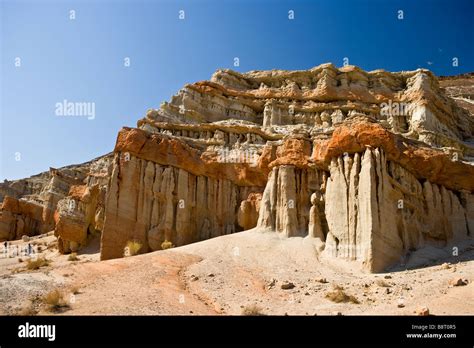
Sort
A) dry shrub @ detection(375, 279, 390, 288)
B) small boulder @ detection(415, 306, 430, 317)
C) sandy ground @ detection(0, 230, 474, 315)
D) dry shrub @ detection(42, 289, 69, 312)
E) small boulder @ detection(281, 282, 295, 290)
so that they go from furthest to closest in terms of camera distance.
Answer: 1. small boulder @ detection(281, 282, 295, 290)
2. dry shrub @ detection(375, 279, 390, 288)
3. sandy ground @ detection(0, 230, 474, 315)
4. dry shrub @ detection(42, 289, 69, 312)
5. small boulder @ detection(415, 306, 430, 317)

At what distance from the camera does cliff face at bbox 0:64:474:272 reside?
24.6m

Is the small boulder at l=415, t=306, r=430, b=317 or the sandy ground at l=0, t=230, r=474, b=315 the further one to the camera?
the sandy ground at l=0, t=230, r=474, b=315

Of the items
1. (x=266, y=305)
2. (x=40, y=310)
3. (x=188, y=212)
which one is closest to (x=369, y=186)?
(x=266, y=305)

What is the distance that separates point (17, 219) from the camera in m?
59.6

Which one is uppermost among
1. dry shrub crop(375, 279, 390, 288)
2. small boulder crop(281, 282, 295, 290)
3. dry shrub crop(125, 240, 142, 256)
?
dry shrub crop(125, 240, 142, 256)

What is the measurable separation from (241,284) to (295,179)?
11.0 metres

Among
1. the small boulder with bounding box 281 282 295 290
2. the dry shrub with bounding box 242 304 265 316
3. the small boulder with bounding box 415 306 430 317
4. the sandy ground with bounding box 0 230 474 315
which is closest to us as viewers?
the small boulder with bounding box 415 306 430 317

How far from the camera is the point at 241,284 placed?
2041 centimetres

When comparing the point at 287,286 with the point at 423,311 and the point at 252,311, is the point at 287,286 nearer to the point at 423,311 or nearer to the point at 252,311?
the point at 252,311

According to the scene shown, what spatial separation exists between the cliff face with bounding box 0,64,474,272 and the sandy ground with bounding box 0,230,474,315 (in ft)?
6.50

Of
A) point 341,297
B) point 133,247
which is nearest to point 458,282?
point 341,297

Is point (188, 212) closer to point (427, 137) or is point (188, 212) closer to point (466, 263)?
point (466, 263)

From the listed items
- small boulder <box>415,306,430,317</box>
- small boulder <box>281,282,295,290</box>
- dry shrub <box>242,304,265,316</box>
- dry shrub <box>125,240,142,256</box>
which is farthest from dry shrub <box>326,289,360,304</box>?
dry shrub <box>125,240,142,256</box>

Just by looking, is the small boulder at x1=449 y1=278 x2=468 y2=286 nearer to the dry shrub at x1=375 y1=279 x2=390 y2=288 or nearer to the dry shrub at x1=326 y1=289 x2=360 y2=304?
the dry shrub at x1=375 y1=279 x2=390 y2=288
